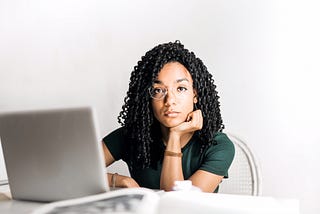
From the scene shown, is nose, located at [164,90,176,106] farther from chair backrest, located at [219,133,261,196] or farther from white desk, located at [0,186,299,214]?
white desk, located at [0,186,299,214]

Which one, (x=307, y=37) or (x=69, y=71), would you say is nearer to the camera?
(x=307, y=37)

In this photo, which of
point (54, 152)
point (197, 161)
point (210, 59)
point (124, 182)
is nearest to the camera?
point (54, 152)

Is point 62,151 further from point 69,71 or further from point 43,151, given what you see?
point 69,71

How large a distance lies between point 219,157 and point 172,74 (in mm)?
282

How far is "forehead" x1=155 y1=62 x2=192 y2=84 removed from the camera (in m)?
1.57

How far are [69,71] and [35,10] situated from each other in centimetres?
31

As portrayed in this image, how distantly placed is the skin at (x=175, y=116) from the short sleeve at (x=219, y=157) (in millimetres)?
22

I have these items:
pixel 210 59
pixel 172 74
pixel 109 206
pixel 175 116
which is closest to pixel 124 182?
pixel 175 116

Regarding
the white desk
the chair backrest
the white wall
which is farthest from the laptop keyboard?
the white wall

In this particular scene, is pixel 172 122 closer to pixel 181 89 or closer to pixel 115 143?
pixel 181 89

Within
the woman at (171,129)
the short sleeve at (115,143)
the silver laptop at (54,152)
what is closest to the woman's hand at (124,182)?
the woman at (171,129)

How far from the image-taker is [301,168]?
6.82ft

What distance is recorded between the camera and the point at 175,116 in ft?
5.10

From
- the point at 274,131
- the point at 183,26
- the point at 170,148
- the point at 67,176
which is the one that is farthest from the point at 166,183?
the point at 183,26
